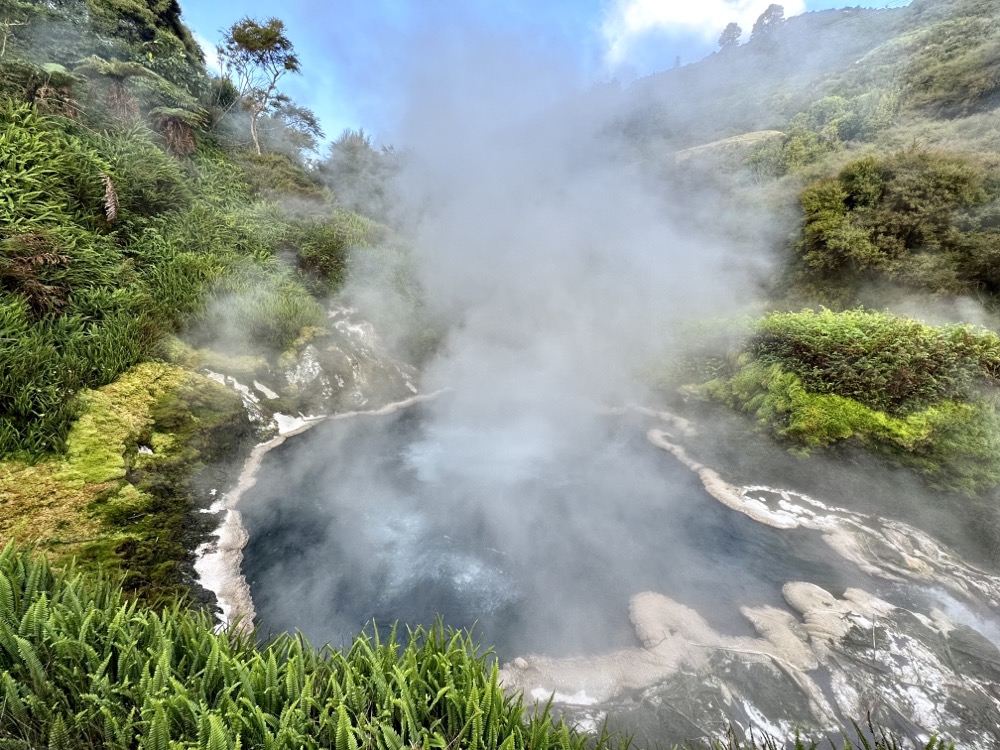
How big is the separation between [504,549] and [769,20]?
59354 millimetres

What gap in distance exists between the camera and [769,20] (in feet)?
137

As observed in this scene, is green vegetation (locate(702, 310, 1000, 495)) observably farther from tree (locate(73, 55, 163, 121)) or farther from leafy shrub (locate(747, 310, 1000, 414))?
tree (locate(73, 55, 163, 121))

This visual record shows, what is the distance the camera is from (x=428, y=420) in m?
7.73

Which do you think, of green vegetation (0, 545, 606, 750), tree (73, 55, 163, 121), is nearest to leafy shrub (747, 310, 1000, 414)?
green vegetation (0, 545, 606, 750)

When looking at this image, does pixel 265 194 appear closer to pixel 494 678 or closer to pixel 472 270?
pixel 472 270

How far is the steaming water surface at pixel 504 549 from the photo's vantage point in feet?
12.1

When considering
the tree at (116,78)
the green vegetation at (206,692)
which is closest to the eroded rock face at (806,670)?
the green vegetation at (206,692)

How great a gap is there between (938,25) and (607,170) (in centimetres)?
2398

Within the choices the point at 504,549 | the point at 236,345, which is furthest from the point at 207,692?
the point at 236,345

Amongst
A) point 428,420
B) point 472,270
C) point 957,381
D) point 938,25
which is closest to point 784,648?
point 957,381

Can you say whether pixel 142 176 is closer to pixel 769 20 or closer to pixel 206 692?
pixel 206 692

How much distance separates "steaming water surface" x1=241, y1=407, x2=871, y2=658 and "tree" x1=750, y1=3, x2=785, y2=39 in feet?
175

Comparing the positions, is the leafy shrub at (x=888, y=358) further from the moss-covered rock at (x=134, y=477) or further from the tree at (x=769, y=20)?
the tree at (x=769, y=20)

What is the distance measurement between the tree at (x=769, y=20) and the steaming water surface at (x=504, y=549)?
53.4 metres
